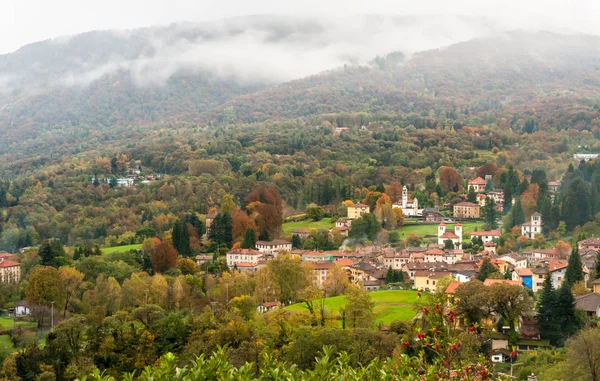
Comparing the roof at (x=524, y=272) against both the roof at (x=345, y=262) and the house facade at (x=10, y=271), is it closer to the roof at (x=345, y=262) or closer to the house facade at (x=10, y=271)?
the roof at (x=345, y=262)

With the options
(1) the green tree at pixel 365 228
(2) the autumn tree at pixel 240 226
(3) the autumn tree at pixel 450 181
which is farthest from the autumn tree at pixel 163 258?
(3) the autumn tree at pixel 450 181

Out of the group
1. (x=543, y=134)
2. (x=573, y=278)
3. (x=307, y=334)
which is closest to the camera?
(x=307, y=334)

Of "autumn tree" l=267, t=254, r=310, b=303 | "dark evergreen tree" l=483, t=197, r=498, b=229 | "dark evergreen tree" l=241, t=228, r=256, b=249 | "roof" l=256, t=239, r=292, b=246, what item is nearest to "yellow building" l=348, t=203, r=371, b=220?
"roof" l=256, t=239, r=292, b=246

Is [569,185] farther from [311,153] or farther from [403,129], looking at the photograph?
[403,129]

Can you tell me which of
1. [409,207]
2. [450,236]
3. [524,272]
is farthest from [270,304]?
[409,207]

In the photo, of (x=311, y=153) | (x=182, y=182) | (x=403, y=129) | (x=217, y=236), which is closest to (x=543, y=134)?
(x=403, y=129)

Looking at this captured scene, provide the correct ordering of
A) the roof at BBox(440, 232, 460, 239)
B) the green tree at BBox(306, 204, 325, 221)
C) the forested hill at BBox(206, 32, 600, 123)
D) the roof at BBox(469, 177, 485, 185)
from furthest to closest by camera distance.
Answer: the forested hill at BBox(206, 32, 600, 123) → the roof at BBox(469, 177, 485, 185) → the green tree at BBox(306, 204, 325, 221) → the roof at BBox(440, 232, 460, 239)

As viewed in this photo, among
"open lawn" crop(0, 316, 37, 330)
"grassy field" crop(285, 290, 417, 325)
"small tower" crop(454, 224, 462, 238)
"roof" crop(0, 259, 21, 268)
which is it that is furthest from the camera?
"small tower" crop(454, 224, 462, 238)

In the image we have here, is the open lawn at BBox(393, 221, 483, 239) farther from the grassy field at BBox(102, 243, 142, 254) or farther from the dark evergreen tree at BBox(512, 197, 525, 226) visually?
the grassy field at BBox(102, 243, 142, 254)
